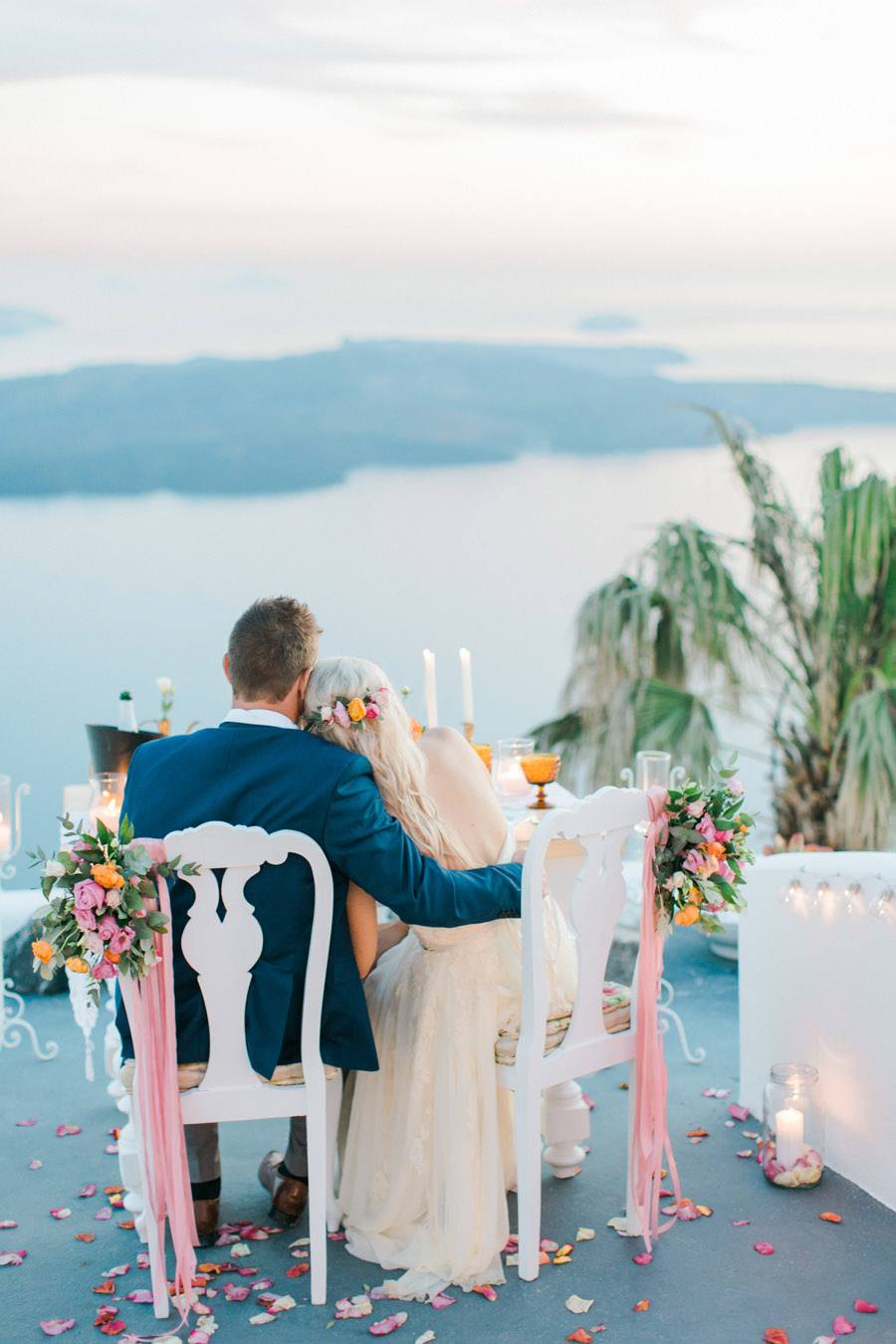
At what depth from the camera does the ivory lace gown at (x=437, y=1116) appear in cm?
275

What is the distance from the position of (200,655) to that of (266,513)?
0.75 metres

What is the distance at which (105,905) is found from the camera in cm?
241

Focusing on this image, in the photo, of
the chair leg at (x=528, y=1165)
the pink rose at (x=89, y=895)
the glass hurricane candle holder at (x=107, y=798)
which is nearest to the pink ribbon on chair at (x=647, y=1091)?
the chair leg at (x=528, y=1165)

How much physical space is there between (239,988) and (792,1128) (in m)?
1.25

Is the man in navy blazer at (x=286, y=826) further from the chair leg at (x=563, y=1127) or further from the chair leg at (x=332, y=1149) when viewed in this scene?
the chair leg at (x=563, y=1127)

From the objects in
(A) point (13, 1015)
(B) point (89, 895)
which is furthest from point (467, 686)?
(A) point (13, 1015)

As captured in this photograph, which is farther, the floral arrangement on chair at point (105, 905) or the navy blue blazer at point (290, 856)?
the navy blue blazer at point (290, 856)

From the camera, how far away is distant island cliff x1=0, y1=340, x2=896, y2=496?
272 inches

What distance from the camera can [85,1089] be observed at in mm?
3736

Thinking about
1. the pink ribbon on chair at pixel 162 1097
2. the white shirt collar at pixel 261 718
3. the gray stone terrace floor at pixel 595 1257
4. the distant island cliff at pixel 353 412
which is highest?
the distant island cliff at pixel 353 412

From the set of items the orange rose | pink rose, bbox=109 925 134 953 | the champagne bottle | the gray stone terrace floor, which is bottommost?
the gray stone terrace floor

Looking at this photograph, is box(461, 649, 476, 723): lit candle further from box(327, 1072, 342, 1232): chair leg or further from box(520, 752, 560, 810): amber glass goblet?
box(327, 1072, 342, 1232): chair leg

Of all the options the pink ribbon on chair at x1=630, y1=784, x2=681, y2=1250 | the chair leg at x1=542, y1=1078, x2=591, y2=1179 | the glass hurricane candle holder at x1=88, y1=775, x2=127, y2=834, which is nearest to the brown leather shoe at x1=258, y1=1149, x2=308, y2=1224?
the chair leg at x1=542, y1=1078, x2=591, y2=1179

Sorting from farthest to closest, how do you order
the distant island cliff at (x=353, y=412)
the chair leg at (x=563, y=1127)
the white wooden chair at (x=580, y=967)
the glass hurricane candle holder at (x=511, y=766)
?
the distant island cliff at (x=353, y=412)
the glass hurricane candle holder at (x=511, y=766)
the chair leg at (x=563, y=1127)
the white wooden chair at (x=580, y=967)
